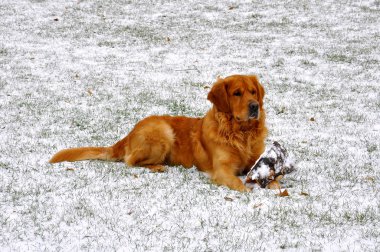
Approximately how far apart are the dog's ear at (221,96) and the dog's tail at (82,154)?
68.1 inches

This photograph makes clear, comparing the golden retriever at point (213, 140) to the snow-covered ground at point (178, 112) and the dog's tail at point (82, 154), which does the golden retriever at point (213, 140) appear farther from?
the snow-covered ground at point (178, 112)

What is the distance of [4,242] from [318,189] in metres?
3.35

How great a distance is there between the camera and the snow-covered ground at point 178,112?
12.4ft

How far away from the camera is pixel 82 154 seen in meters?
5.79

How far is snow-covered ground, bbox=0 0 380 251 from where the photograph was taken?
377cm

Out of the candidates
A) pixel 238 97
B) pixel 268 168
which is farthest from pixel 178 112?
pixel 268 168

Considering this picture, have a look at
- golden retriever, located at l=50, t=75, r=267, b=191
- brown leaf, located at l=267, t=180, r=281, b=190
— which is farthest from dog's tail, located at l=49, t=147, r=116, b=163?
brown leaf, located at l=267, t=180, r=281, b=190

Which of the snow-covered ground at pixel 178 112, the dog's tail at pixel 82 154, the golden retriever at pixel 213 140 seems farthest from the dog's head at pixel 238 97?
the dog's tail at pixel 82 154

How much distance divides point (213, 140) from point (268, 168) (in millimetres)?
868

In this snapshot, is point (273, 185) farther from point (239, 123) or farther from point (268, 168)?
point (239, 123)

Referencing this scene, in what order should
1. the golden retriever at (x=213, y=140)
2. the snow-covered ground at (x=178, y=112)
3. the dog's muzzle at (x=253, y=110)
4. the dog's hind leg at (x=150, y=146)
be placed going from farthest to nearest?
1. the dog's hind leg at (x=150, y=146)
2. the golden retriever at (x=213, y=140)
3. the dog's muzzle at (x=253, y=110)
4. the snow-covered ground at (x=178, y=112)

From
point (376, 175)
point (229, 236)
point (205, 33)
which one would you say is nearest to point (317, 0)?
point (205, 33)

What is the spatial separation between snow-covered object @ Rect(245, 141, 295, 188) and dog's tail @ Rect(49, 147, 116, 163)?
213 centimetres

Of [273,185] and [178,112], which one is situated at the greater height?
[273,185]
